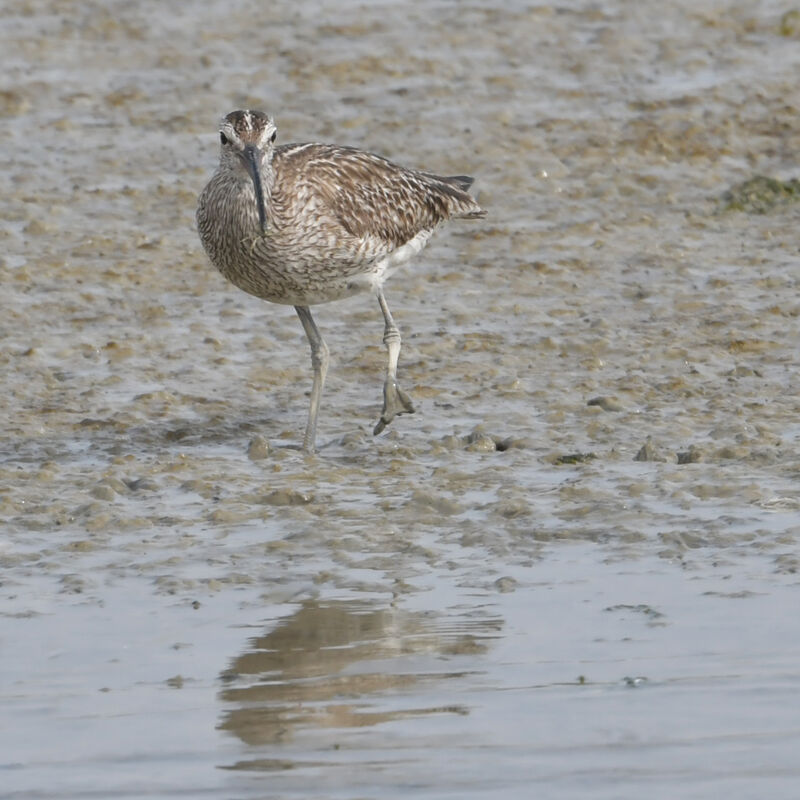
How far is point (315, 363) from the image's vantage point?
9.64m

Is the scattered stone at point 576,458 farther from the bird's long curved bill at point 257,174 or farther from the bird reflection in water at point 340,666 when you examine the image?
the bird reflection in water at point 340,666

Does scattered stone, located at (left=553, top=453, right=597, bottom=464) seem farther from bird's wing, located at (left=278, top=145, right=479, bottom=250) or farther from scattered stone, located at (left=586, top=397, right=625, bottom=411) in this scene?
bird's wing, located at (left=278, top=145, right=479, bottom=250)

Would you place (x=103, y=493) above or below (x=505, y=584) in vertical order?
above

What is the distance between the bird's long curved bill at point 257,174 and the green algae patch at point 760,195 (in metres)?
5.04

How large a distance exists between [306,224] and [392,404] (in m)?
0.97

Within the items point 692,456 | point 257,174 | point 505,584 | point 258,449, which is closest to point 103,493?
point 258,449

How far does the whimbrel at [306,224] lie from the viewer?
894 cm

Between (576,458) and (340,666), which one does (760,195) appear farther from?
(340,666)

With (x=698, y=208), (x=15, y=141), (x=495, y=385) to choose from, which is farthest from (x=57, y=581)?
(x=15, y=141)

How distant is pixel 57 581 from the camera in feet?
24.0

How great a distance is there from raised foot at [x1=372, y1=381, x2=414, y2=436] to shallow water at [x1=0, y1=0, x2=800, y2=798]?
3.4 inches

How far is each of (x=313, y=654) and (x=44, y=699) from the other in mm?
923

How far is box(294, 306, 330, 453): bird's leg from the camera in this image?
9242 mm

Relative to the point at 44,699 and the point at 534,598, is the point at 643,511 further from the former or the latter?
the point at 44,699
